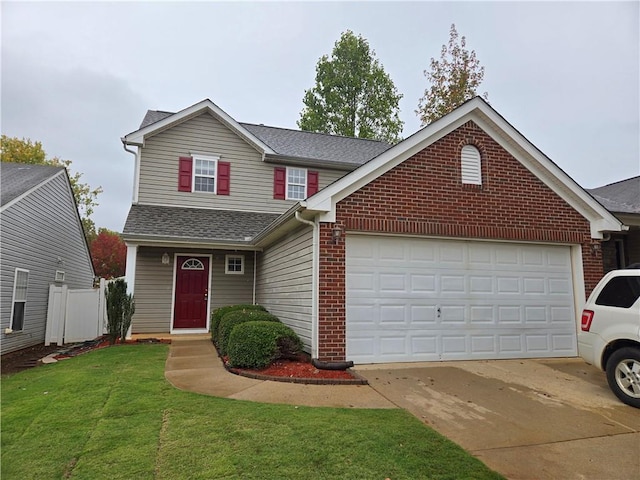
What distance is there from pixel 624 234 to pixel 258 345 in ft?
35.8

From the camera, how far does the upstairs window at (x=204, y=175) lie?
13078 mm

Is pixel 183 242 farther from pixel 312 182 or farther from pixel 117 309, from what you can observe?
pixel 312 182

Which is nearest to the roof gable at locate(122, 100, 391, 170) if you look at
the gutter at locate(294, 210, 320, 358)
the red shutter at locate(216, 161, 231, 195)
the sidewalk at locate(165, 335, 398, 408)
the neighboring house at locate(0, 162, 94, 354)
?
the red shutter at locate(216, 161, 231, 195)

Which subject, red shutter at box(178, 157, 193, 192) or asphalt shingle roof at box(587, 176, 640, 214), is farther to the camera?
red shutter at box(178, 157, 193, 192)

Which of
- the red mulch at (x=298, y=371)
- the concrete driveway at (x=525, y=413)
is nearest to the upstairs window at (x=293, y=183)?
the red mulch at (x=298, y=371)

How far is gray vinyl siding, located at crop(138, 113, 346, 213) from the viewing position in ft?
41.9

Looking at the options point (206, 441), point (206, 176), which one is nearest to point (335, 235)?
point (206, 441)

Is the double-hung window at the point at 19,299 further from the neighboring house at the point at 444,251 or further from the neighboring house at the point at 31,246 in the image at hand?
the neighboring house at the point at 444,251

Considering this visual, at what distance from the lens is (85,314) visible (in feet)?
38.2

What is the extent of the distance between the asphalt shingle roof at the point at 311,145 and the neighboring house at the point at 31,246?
12.9 feet

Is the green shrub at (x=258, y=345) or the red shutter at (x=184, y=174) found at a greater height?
the red shutter at (x=184, y=174)

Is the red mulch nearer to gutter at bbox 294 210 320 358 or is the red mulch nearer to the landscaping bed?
the landscaping bed

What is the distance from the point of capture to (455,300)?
7652mm

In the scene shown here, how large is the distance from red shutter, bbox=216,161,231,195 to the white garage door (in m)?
7.46
